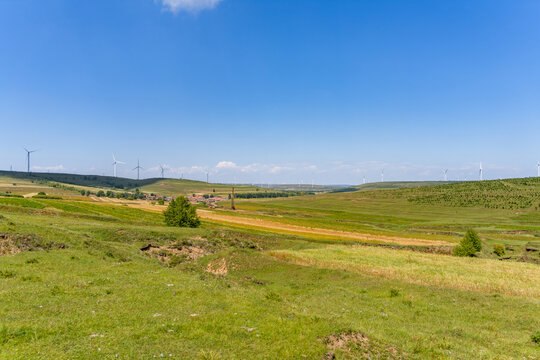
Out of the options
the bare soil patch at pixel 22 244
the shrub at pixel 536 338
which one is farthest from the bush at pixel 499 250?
the bare soil patch at pixel 22 244

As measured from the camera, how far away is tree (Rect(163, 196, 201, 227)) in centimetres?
6525

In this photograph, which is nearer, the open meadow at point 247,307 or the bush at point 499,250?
the open meadow at point 247,307

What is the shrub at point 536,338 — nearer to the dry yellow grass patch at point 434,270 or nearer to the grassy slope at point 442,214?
the dry yellow grass patch at point 434,270

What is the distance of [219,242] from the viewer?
153 ft

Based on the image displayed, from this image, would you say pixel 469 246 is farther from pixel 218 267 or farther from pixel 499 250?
pixel 218 267

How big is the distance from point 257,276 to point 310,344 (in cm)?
2131

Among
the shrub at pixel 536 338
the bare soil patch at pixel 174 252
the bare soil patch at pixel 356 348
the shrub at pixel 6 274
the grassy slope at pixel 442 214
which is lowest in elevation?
the grassy slope at pixel 442 214

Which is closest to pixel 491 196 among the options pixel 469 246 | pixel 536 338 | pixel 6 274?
pixel 469 246

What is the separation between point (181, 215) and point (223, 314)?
5459 centimetres

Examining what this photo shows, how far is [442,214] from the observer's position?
141 metres

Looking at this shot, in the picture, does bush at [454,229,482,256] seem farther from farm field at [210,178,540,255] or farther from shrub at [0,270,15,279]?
shrub at [0,270,15,279]

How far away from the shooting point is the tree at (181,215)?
6525cm

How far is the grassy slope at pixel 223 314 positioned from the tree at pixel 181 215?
34.7 metres

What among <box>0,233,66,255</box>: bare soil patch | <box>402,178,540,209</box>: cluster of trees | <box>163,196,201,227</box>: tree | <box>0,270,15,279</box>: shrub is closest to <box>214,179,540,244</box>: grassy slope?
<box>402,178,540,209</box>: cluster of trees
